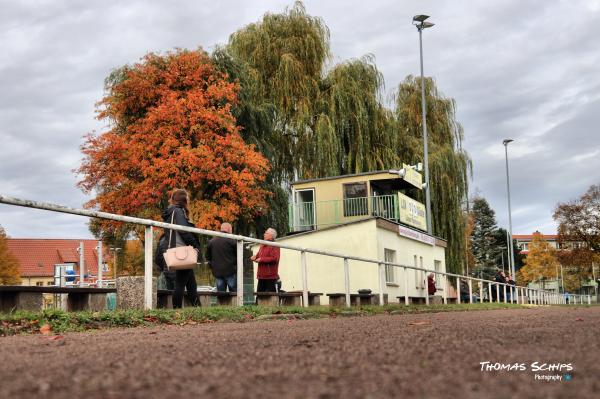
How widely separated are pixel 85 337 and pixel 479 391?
12.7 ft

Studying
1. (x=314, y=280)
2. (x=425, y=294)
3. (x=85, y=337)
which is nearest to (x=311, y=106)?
(x=425, y=294)

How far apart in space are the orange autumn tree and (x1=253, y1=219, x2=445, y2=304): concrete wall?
2.67m

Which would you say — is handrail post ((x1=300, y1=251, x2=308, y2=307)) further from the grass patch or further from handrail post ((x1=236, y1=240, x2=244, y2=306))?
the grass patch

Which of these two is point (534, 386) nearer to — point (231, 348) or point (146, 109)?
point (231, 348)

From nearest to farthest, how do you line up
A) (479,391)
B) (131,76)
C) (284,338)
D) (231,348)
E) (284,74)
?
(479,391), (231,348), (284,338), (131,76), (284,74)

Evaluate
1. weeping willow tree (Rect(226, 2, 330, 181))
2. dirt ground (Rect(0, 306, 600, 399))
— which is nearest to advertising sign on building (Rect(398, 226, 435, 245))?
weeping willow tree (Rect(226, 2, 330, 181))

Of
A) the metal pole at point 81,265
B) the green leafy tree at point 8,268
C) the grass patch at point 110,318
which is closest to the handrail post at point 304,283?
the grass patch at point 110,318

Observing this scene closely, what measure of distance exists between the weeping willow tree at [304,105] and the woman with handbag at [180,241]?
18020 mm

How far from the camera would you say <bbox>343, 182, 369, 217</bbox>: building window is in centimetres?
2886

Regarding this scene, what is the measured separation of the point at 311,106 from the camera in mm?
29938

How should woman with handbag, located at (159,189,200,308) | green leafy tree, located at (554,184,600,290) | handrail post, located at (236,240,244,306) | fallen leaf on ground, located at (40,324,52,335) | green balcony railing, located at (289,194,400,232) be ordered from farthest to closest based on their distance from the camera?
green leafy tree, located at (554,184,600,290), green balcony railing, located at (289,194,400,232), handrail post, located at (236,240,244,306), woman with handbag, located at (159,189,200,308), fallen leaf on ground, located at (40,324,52,335)

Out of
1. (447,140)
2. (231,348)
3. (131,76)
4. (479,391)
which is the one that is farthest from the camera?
(447,140)

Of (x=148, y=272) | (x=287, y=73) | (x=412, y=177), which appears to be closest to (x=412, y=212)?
(x=412, y=177)

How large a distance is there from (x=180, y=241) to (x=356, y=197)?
1986 centimetres
